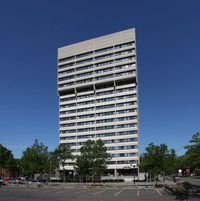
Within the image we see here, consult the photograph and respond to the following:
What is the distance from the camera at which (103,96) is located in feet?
319

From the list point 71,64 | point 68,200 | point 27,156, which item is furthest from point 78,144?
point 68,200

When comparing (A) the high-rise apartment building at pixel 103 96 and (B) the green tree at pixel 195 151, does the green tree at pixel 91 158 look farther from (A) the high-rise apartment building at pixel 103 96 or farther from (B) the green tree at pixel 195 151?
(B) the green tree at pixel 195 151

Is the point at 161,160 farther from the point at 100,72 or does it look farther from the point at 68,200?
the point at 100,72

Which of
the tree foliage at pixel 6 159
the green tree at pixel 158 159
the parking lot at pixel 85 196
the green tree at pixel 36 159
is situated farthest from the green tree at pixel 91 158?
the parking lot at pixel 85 196

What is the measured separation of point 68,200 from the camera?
2498cm

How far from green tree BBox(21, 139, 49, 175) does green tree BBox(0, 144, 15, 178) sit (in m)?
6.84

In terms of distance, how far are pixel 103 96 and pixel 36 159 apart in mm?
41197

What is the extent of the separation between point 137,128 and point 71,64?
44578 millimetres

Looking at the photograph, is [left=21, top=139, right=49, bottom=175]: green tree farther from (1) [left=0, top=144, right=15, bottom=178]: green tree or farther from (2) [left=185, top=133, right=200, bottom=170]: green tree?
(2) [left=185, top=133, right=200, bottom=170]: green tree

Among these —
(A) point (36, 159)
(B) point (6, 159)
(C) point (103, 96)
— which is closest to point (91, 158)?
(A) point (36, 159)

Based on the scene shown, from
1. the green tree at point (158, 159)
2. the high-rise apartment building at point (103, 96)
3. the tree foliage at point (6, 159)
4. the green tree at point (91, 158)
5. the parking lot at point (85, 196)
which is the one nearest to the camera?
the parking lot at point (85, 196)

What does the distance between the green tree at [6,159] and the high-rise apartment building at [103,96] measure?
1060 inches

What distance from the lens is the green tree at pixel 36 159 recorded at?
222 ft

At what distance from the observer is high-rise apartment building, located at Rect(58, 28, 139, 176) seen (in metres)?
88.9
